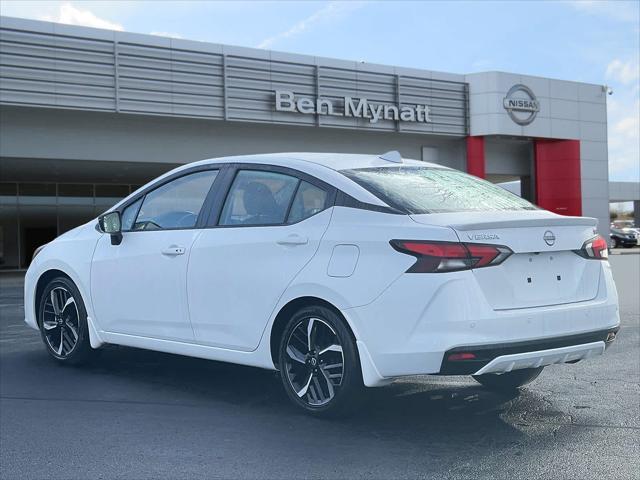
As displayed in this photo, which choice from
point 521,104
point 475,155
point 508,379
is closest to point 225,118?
point 475,155

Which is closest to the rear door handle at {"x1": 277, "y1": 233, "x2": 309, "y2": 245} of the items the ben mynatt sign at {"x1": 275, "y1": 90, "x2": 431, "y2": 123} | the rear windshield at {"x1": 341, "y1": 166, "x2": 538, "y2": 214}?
the rear windshield at {"x1": 341, "y1": 166, "x2": 538, "y2": 214}

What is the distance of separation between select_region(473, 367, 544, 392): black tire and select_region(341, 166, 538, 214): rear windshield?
1.16 m

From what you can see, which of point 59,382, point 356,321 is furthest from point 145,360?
point 356,321

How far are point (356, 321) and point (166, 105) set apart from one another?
2167cm

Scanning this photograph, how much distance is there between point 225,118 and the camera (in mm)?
26000

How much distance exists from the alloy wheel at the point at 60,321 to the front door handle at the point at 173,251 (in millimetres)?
1276

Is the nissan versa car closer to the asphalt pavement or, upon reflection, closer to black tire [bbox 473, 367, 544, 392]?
black tire [bbox 473, 367, 544, 392]

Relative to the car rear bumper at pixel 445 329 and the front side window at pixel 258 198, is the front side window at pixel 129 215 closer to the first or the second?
the front side window at pixel 258 198

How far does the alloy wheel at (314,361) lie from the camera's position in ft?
15.2

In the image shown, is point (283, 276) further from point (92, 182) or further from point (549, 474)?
point (92, 182)

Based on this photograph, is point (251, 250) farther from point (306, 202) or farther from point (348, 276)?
point (348, 276)

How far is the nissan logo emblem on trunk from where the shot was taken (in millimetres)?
4504

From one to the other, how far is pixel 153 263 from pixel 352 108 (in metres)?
23.7

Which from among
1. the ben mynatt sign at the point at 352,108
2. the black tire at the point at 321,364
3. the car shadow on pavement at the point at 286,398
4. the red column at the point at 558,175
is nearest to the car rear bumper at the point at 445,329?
the black tire at the point at 321,364
